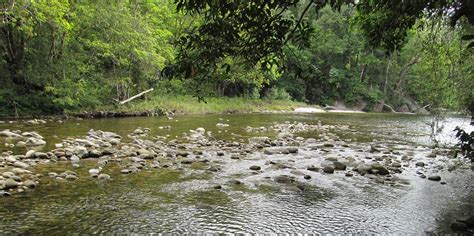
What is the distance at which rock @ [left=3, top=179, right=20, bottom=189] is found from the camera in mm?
6546

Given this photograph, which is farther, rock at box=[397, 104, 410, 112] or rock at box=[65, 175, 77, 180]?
rock at box=[397, 104, 410, 112]

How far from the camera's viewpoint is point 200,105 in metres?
31.9

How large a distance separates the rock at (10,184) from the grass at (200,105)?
52.3 feet

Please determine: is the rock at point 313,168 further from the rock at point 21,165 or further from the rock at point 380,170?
the rock at point 21,165

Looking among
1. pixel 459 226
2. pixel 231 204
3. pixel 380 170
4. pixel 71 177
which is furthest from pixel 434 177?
pixel 71 177

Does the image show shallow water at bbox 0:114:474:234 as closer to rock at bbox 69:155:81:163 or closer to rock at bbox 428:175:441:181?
rock at bbox 428:175:441:181

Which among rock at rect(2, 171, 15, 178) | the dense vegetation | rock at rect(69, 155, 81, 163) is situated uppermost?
the dense vegetation

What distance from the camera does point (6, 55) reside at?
20.3 metres

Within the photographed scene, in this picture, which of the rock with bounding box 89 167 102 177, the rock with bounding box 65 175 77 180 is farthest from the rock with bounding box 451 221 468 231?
the rock with bounding box 65 175 77 180

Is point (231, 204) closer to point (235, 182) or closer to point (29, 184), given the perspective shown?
point (235, 182)

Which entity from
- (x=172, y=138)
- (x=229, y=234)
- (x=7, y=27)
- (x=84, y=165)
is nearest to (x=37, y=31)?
(x=7, y=27)

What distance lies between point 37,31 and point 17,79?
9.75ft

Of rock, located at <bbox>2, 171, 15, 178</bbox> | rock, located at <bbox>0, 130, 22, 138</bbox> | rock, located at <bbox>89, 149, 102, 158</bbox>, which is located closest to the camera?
rock, located at <bbox>2, 171, 15, 178</bbox>

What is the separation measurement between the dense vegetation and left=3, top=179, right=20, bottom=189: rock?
12.2 ft
